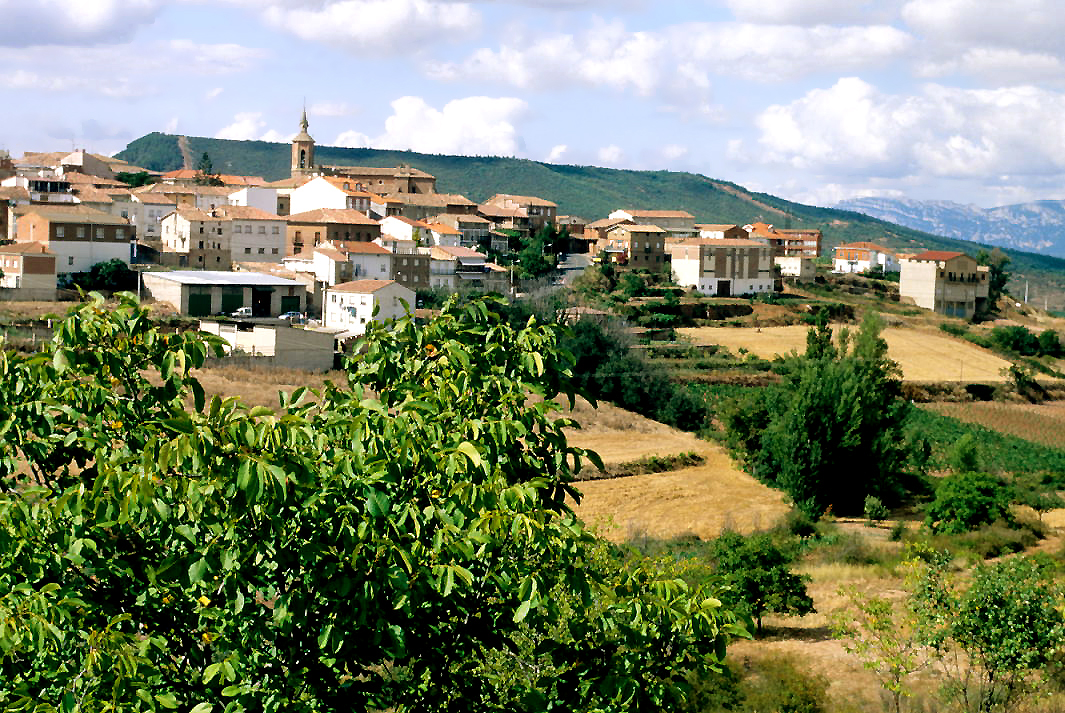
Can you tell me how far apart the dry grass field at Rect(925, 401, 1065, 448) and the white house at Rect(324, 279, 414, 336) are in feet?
89.0

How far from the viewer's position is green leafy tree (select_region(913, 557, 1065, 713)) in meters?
12.6

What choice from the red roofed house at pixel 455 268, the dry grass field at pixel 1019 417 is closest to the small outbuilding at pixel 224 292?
the red roofed house at pixel 455 268

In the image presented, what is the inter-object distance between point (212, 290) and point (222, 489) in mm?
49932

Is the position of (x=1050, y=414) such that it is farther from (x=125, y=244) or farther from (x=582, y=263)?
(x=125, y=244)

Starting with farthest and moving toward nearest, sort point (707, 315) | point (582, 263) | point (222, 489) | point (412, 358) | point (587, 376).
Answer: point (582, 263) < point (707, 315) < point (587, 376) < point (412, 358) < point (222, 489)

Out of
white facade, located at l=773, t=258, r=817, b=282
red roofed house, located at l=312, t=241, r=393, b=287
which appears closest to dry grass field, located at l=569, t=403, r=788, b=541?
red roofed house, located at l=312, t=241, r=393, b=287

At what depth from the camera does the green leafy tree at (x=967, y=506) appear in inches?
1161

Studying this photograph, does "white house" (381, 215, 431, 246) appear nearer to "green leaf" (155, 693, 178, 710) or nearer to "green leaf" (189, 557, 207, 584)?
"green leaf" (155, 693, 178, 710)

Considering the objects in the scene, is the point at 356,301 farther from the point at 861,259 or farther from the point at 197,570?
the point at 861,259

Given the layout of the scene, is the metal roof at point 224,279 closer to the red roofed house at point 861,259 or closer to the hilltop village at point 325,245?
the hilltop village at point 325,245

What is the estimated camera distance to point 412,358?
789 cm

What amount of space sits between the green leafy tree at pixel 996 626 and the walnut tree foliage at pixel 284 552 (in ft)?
23.1

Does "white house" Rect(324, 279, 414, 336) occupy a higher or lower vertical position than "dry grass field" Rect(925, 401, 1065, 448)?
higher

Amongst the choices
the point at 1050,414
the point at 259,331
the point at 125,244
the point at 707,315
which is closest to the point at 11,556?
the point at 259,331
